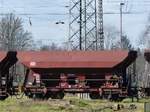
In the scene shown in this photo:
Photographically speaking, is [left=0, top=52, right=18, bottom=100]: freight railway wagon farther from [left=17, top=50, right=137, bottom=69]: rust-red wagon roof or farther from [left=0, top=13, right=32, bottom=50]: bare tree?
[left=0, top=13, right=32, bottom=50]: bare tree

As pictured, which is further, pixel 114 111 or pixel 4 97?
pixel 4 97

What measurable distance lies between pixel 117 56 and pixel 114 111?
7993 millimetres

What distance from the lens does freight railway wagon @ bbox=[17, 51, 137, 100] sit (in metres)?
31.6

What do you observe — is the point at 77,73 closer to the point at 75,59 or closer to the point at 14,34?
the point at 75,59

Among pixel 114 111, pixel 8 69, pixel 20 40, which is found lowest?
pixel 114 111

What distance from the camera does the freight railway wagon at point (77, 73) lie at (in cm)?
3156

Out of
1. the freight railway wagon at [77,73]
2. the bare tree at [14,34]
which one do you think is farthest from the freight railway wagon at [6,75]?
the bare tree at [14,34]

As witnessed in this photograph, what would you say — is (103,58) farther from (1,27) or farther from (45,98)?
(1,27)

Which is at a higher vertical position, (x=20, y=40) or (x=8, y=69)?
(x=20, y=40)

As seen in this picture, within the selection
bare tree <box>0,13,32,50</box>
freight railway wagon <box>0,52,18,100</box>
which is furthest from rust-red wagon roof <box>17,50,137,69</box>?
bare tree <box>0,13,32,50</box>

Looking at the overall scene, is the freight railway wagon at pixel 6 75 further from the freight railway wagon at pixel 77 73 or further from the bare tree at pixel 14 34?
the bare tree at pixel 14 34

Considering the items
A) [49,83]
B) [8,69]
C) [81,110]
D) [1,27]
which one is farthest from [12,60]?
[1,27]

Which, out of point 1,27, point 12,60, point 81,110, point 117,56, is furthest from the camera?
point 1,27

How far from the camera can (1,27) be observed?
102875 millimetres
